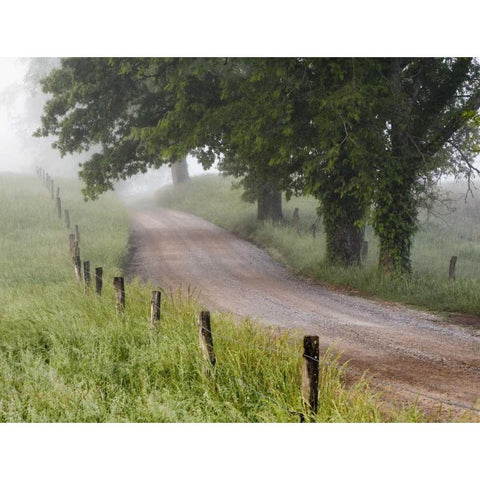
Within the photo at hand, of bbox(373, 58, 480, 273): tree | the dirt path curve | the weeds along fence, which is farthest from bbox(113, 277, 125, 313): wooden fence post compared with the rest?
bbox(373, 58, 480, 273): tree

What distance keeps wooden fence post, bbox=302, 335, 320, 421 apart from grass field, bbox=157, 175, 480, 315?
7.80m

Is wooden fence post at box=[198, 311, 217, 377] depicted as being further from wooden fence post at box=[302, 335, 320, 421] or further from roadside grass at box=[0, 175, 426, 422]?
wooden fence post at box=[302, 335, 320, 421]

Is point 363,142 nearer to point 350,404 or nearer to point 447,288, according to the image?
point 447,288

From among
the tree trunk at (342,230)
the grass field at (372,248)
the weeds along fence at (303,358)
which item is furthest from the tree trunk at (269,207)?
the weeds along fence at (303,358)

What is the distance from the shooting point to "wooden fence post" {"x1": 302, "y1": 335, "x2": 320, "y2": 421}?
17.1 feet

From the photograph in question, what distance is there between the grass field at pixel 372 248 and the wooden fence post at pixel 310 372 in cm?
780

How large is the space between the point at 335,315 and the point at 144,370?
563cm

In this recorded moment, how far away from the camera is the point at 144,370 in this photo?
7.08m

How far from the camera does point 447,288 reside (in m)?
13.2

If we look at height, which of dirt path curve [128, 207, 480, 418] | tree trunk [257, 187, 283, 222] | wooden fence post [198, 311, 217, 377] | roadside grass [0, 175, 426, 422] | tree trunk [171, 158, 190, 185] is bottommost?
dirt path curve [128, 207, 480, 418]

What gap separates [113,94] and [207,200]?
61.9 feet

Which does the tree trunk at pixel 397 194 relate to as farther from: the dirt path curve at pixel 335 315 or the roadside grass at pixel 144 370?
the roadside grass at pixel 144 370

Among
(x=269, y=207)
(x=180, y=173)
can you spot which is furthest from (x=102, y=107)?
(x=180, y=173)

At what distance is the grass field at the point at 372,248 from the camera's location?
1329 cm
